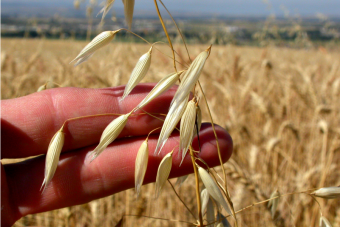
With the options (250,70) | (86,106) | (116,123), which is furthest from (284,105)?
(116,123)

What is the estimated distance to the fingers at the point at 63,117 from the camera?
621 mm

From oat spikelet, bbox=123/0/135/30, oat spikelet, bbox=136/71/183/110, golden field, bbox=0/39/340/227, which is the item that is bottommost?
golden field, bbox=0/39/340/227

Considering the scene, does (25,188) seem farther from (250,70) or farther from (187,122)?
(250,70)

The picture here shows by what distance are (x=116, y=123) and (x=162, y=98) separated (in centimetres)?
17

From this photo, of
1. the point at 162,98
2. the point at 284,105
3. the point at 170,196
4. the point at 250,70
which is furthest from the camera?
the point at 250,70

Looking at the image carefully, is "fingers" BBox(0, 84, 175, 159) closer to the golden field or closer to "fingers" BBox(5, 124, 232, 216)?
"fingers" BBox(5, 124, 232, 216)

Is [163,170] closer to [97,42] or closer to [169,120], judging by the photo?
[169,120]

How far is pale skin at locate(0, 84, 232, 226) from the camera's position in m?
0.61

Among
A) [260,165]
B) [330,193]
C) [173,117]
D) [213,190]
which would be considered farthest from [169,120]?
[260,165]

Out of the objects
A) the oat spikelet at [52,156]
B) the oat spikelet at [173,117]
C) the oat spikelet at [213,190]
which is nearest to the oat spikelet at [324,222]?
the oat spikelet at [213,190]

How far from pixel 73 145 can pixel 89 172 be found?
7cm

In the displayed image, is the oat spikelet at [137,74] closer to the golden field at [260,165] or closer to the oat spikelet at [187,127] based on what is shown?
the oat spikelet at [187,127]

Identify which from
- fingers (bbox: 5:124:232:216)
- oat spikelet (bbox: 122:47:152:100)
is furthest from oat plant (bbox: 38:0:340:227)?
fingers (bbox: 5:124:232:216)

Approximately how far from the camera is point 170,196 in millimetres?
1073
